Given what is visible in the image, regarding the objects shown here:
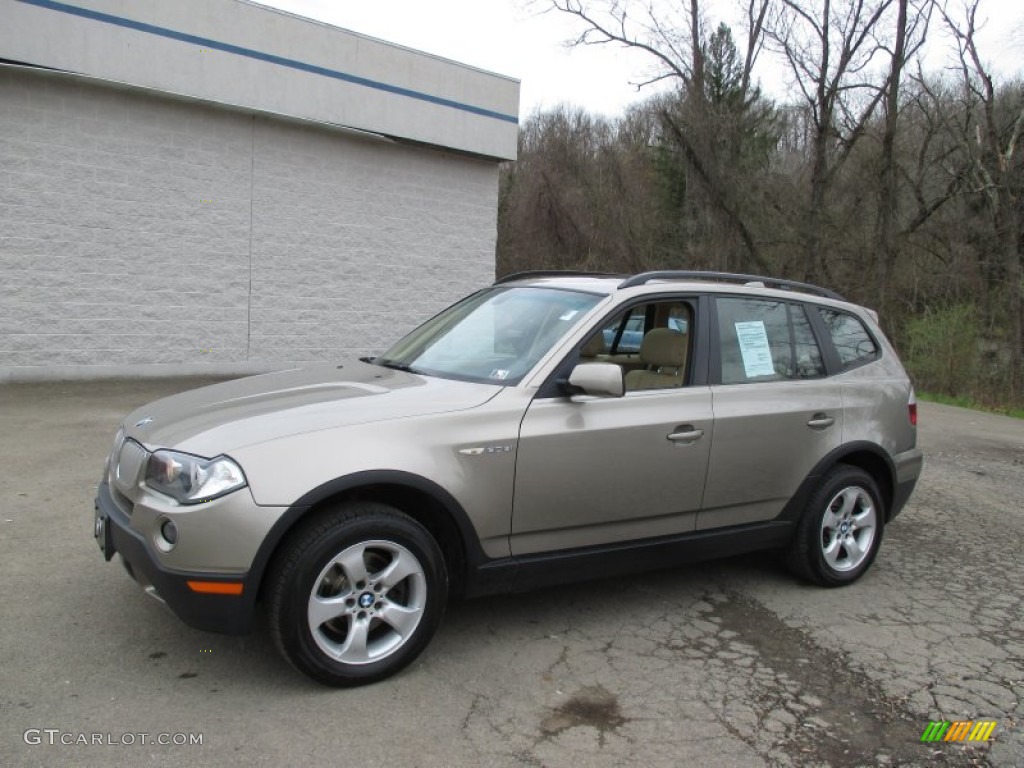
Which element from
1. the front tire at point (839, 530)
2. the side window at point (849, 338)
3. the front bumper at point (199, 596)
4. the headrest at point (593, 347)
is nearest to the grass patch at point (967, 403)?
the side window at point (849, 338)

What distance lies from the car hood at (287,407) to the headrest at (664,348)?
110 cm

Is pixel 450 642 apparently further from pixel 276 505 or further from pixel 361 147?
pixel 361 147

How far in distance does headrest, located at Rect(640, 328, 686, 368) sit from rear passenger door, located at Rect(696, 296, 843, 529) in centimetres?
18

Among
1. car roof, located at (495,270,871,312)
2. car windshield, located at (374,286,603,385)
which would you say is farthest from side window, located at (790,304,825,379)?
car windshield, located at (374,286,603,385)

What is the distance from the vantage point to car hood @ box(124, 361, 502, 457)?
3312mm

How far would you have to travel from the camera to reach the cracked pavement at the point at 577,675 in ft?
9.89

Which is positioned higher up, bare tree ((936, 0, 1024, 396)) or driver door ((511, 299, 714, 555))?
bare tree ((936, 0, 1024, 396))

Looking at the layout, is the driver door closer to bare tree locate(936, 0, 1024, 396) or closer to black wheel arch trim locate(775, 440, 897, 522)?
black wheel arch trim locate(775, 440, 897, 522)

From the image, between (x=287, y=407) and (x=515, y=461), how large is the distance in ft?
3.34

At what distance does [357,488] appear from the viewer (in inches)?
131

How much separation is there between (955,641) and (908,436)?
146 cm

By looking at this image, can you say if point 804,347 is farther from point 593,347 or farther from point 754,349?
point 593,347

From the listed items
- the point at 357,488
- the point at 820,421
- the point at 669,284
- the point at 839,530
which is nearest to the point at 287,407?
the point at 357,488

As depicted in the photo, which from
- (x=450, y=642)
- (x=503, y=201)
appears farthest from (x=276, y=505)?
(x=503, y=201)
